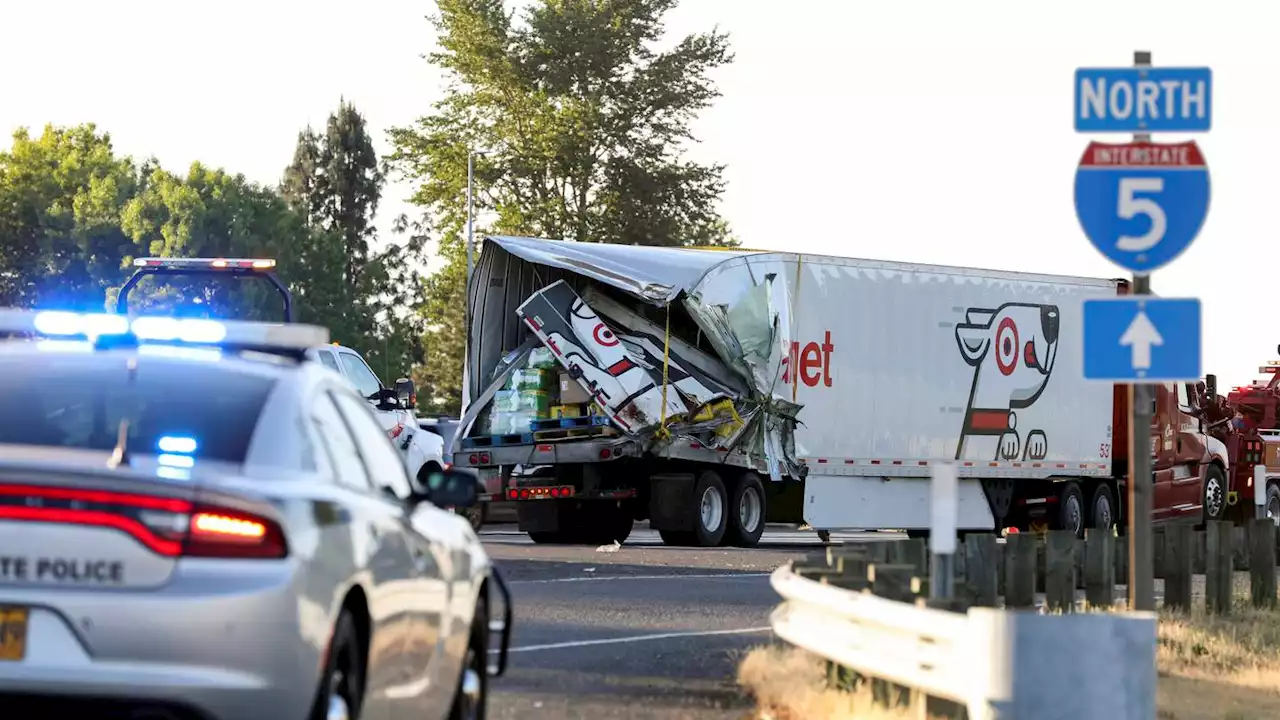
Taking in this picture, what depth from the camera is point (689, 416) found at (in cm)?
2616

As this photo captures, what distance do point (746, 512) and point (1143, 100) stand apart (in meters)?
18.0

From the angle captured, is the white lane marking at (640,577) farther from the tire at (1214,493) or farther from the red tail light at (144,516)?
the tire at (1214,493)

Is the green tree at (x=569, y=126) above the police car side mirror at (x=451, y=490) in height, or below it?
above

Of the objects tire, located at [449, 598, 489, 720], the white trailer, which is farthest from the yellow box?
tire, located at [449, 598, 489, 720]

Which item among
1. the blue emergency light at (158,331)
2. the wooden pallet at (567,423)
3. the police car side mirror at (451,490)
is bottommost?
the police car side mirror at (451,490)

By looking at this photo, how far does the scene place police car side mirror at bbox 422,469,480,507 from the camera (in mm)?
7910

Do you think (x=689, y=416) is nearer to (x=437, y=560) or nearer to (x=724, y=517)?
(x=724, y=517)

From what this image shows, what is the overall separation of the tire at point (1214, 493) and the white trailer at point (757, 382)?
468 centimetres

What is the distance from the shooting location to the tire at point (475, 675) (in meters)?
8.62

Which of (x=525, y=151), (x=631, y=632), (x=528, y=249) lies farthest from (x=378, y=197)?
(x=631, y=632)


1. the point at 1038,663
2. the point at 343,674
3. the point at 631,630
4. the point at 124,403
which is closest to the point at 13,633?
the point at 343,674

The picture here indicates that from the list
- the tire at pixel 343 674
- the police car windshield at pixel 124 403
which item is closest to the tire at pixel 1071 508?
the police car windshield at pixel 124 403

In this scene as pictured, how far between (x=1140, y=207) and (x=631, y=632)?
616 cm

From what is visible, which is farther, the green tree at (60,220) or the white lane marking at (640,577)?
the green tree at (60,220)
